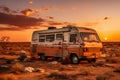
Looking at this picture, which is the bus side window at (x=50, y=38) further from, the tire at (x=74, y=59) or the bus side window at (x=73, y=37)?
the tire at (x=74, y=59)

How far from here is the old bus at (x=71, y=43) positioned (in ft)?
67.1

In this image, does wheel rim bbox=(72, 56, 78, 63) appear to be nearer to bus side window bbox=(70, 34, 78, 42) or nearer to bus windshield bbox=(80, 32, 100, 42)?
bus side window bbox=(70, 34, 78, 42)

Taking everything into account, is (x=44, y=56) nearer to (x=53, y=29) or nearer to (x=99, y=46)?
(x=53, y=29)

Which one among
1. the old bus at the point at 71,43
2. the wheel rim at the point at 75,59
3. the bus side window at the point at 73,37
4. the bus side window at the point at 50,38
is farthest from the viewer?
the bus side window at the point at 50,38

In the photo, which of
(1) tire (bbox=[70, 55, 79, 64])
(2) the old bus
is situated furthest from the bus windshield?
(1) tire (bbox=[70, 55, 79, 64])

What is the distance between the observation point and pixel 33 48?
27547 mm

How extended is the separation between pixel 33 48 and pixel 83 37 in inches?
333

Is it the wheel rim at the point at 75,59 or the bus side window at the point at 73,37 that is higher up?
the bus side window at the point at 73,37

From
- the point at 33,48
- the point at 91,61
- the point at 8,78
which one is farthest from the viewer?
the point at 33,48

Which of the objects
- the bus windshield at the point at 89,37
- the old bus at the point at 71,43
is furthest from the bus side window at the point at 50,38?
Answer: the bus windshield at the point at 89,37

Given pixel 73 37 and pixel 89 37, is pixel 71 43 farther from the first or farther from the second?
pixel 89 37

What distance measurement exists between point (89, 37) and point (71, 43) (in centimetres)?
158

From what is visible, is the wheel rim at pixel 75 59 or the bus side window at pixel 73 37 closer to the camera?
the bus side window at pixel 73 37

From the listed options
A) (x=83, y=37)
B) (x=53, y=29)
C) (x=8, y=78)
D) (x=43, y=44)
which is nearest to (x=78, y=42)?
(x=83, y=37)
